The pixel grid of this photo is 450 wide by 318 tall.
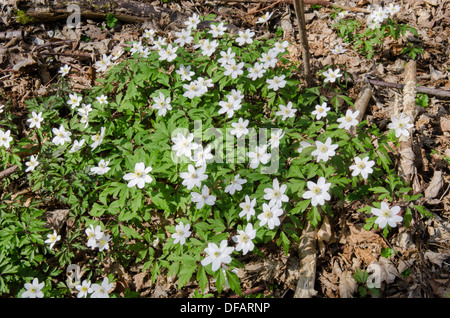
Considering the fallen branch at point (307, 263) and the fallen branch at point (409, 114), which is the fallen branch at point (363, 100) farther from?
the fallen branch at point (307, 263)

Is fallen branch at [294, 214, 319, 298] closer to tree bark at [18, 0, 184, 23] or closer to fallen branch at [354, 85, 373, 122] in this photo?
fallen branch at [354, 85, 373, 122]

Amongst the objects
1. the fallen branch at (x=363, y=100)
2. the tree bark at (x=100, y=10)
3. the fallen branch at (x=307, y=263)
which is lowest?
the fallen branch at (x=307, y=263)

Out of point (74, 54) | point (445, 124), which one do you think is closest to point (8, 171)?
point (74, 54)

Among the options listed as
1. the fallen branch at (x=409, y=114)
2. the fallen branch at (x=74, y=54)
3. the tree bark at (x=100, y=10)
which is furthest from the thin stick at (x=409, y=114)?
the fallen branch at (x=74, y=54)

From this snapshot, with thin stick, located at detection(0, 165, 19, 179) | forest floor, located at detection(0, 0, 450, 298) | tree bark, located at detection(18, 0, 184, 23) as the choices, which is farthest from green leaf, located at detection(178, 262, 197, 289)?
tree bark, located at detection(18, 0, 184, 23)

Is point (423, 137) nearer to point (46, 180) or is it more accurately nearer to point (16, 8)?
point (46, 180)

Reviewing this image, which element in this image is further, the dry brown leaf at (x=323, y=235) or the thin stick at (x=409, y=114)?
the thin stick at (x=409, y=114)

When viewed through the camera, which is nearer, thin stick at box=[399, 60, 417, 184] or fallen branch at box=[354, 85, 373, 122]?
thin stick at box=[399, 60, 417, 184]

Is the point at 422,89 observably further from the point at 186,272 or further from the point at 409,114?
the point at 186,272
